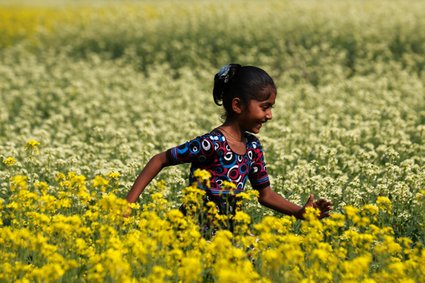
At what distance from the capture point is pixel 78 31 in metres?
21.5

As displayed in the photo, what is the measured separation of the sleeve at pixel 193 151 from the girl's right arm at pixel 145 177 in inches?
2.1

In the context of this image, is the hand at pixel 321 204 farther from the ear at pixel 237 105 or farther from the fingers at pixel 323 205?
the ear at pixel 237 105

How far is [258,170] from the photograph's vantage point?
5.99 m

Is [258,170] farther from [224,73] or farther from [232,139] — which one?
[224,73]

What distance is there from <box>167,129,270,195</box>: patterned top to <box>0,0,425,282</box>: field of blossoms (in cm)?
20

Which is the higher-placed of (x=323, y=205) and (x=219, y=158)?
(x=219, y=158)

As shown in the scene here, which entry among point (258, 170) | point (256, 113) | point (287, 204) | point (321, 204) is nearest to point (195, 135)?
point (258, 170)

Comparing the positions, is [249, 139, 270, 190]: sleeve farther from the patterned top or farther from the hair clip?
the hair clip

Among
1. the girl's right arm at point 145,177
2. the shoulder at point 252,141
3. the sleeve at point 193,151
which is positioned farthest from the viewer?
the shoulder at point 252,141

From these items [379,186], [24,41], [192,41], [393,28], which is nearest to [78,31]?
[24,41]

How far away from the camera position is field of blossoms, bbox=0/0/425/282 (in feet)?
15.9

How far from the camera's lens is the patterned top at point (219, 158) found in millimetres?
5609

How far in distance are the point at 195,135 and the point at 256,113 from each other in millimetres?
3759

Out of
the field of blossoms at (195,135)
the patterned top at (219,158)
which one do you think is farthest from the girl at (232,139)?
the field of blossoms at (195,135)
